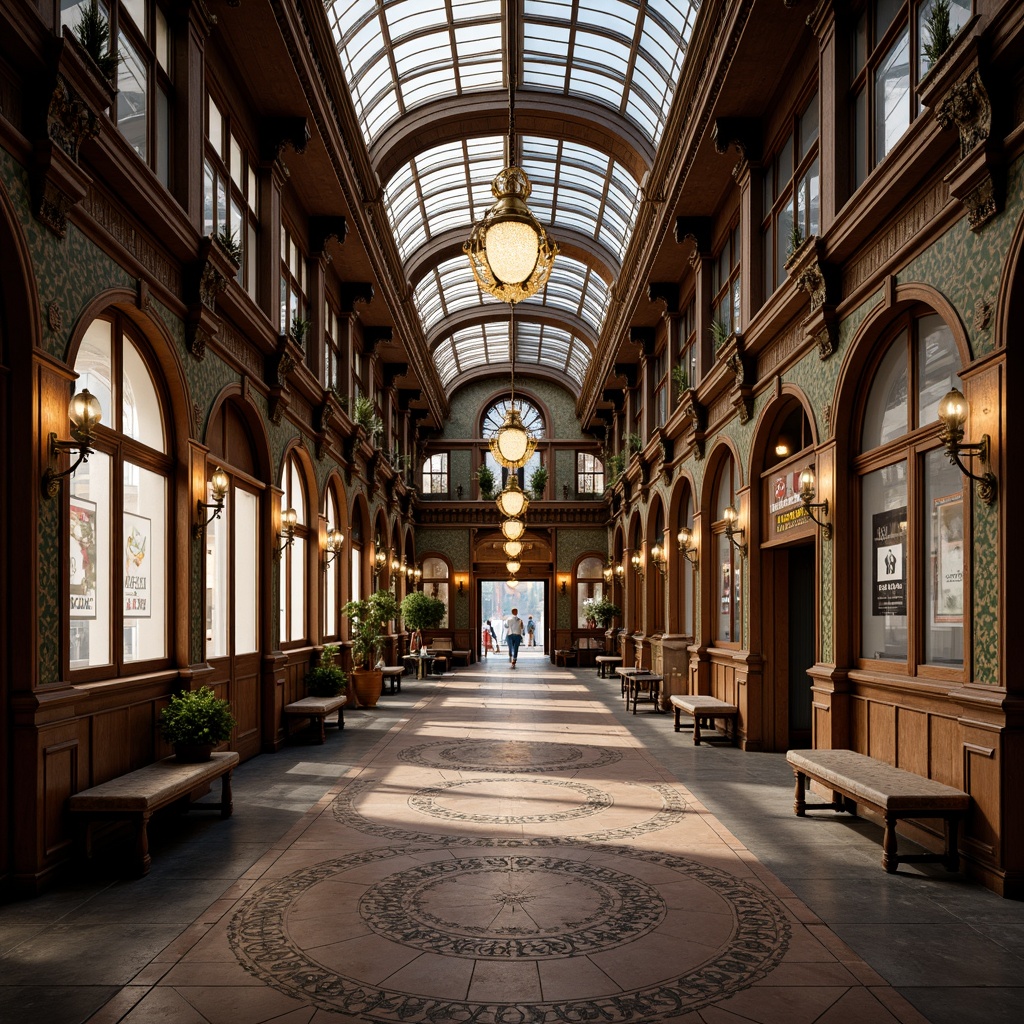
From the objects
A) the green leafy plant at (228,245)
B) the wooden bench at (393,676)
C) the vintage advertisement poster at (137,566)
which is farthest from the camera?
the wooden bench at (393,676)

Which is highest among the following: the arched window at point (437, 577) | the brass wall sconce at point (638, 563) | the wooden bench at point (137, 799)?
the brass wall sconce at point (638, 563)

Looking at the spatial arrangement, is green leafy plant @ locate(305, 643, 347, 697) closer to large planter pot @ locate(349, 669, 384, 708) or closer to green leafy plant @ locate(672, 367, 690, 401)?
large planter pot @ locate(349, 669, 384, 708)

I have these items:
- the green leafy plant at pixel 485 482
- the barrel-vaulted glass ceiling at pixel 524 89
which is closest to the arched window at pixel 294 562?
the barrel-vaulted glass ceiling at pixel 524 89

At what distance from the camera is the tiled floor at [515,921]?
4.23 metres

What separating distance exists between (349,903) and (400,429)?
23315 millimetres

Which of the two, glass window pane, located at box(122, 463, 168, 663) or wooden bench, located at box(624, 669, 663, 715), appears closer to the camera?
glass window pane, located at box(122, 463, 168, 663)

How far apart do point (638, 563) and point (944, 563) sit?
14.9 meters

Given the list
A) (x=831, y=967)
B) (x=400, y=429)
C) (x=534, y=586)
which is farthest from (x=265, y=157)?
(x=534, y=586)

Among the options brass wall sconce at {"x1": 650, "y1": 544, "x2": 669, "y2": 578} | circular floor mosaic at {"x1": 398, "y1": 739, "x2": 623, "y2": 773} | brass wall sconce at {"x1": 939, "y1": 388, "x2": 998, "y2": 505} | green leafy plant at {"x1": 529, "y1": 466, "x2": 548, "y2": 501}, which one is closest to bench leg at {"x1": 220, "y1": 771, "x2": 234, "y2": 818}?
circular floor mosaic at {"x1": 398, "y1": 739, "x2": 623, "y2": 773}

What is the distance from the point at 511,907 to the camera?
218 inches

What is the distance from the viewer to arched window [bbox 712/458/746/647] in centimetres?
1322

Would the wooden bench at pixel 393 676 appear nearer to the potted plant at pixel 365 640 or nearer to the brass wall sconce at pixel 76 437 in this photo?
the potted plant at pixel 365 640

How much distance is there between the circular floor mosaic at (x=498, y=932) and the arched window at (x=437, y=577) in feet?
85.2

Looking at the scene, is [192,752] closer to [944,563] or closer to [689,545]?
[944,563]
